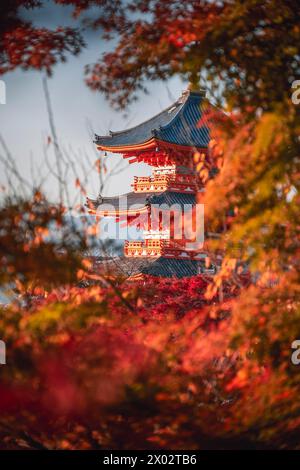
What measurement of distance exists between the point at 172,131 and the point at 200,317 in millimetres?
14415

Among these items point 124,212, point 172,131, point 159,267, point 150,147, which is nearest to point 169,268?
point 159,267

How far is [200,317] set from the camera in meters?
4.01

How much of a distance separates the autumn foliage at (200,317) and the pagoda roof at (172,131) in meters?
13.2

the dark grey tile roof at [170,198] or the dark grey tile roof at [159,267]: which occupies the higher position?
the dark grey tile roof at [170,198]

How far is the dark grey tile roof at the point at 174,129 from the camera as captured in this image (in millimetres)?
17703

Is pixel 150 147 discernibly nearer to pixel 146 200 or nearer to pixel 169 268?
pixel 146 200

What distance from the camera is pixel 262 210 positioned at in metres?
3.49

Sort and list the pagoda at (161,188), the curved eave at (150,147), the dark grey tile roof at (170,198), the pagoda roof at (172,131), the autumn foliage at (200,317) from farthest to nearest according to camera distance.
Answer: the dark grey tile roof at (170,198), the pagoda at (161,188), the pagoda roof at (172,131), the curved eave at (150,147), the autumn foliage at (200,317)

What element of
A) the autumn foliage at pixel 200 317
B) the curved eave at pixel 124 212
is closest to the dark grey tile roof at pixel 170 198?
the curved eave at pixel 124 212

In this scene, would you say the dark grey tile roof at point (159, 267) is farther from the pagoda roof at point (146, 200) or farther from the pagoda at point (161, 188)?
the pagoda roof at point (146, 200)

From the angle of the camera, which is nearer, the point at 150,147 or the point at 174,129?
the point at 150,147
